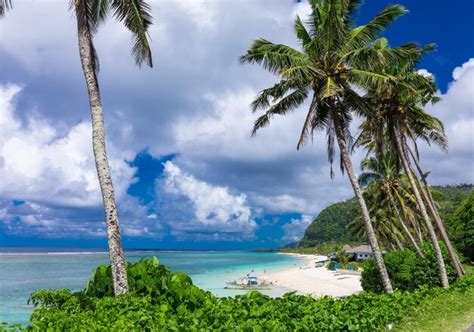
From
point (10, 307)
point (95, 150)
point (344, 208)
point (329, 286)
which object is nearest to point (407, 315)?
point (95, 150)

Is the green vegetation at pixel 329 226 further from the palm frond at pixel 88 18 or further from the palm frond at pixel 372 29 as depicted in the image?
the palm frond at pixel 88 18

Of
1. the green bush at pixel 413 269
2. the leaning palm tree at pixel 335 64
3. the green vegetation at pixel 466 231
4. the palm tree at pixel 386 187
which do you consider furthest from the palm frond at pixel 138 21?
A: the green vegetation at pixel 466 231

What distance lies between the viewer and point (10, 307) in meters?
32.0

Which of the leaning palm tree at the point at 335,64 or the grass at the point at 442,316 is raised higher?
the leaning palm tree at the point at 335,64

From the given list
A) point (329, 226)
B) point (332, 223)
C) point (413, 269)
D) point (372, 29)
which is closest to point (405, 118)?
point (372, 29)

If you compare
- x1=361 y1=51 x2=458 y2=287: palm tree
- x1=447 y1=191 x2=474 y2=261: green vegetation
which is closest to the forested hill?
x1=447 y1=191 x2=474 y2=261: green vegetation

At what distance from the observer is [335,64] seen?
1486 cm

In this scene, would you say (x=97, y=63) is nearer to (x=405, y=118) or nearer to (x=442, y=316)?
(x=442, y=316)

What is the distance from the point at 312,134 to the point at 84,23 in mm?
9180

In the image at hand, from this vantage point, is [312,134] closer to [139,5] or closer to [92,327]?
[139,5]

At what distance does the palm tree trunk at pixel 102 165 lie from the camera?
28.0 ft

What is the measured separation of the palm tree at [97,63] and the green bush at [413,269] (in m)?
15.6

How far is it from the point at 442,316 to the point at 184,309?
6.54 meters

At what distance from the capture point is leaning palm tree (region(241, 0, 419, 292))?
568 inches
